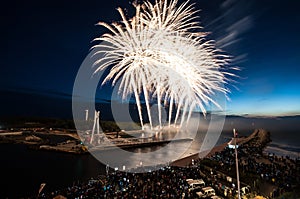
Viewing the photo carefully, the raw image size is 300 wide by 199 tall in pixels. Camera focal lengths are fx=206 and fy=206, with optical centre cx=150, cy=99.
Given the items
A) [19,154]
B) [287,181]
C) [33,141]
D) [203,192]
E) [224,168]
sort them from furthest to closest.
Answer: [33,141], [19,154], [224,168], [287,181], [203,192]

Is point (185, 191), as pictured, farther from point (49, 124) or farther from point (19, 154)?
point (49, 124)

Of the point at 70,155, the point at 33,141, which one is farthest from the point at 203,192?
the point at 33,141

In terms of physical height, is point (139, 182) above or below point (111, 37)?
below

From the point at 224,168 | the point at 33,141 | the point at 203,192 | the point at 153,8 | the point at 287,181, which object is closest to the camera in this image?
the point at 203,192

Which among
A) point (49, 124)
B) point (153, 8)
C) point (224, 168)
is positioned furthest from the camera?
point (49, 124)

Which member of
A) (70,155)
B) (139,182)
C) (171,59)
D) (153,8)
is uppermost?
(153,8)

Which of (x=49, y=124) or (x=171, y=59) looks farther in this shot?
(x=49, y=124)

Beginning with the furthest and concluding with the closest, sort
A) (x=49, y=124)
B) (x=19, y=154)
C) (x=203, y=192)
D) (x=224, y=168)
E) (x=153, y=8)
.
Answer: (x=49, y=124)
(x=19, y=154)
(x=224, y=168)
(x=153, y=8)
(x=203, y=192)

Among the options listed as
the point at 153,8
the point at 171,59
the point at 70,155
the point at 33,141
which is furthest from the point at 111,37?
the point at 33,141

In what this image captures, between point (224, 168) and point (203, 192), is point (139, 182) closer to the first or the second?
point (203, 192)
